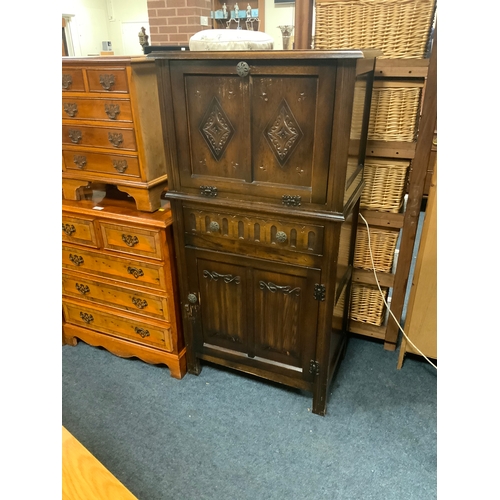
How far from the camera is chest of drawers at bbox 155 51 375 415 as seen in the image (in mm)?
1245

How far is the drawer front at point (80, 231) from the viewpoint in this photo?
1.79 meters

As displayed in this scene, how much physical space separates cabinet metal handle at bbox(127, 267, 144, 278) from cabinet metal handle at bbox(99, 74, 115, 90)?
0.75m

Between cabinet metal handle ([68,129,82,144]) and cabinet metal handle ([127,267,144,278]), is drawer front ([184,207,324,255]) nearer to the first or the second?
cabinet metal handle ([127,267,144,278])

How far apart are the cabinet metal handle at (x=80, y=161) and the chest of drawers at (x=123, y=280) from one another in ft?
0.58

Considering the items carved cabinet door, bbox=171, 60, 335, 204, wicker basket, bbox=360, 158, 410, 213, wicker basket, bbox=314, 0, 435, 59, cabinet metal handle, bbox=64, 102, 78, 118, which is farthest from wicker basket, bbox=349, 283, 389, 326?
cabinet metal handle, bbox=64, 102, 78, 118

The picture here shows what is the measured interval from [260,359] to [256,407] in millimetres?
214

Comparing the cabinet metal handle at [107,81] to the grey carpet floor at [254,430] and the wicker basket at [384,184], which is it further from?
the grey carpet floor at [254,430]

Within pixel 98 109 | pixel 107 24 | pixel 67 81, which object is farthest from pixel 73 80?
pixel 107 24

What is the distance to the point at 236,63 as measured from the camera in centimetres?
127

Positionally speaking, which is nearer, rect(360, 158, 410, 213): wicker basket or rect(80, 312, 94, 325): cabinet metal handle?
rect(360, 158, 410, 213): wicker basket

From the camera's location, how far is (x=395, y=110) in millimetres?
1638

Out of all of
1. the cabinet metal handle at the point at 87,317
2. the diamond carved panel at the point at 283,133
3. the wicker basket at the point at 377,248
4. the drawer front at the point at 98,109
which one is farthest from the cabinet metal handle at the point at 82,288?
the wicker basket at the point at 377,248
